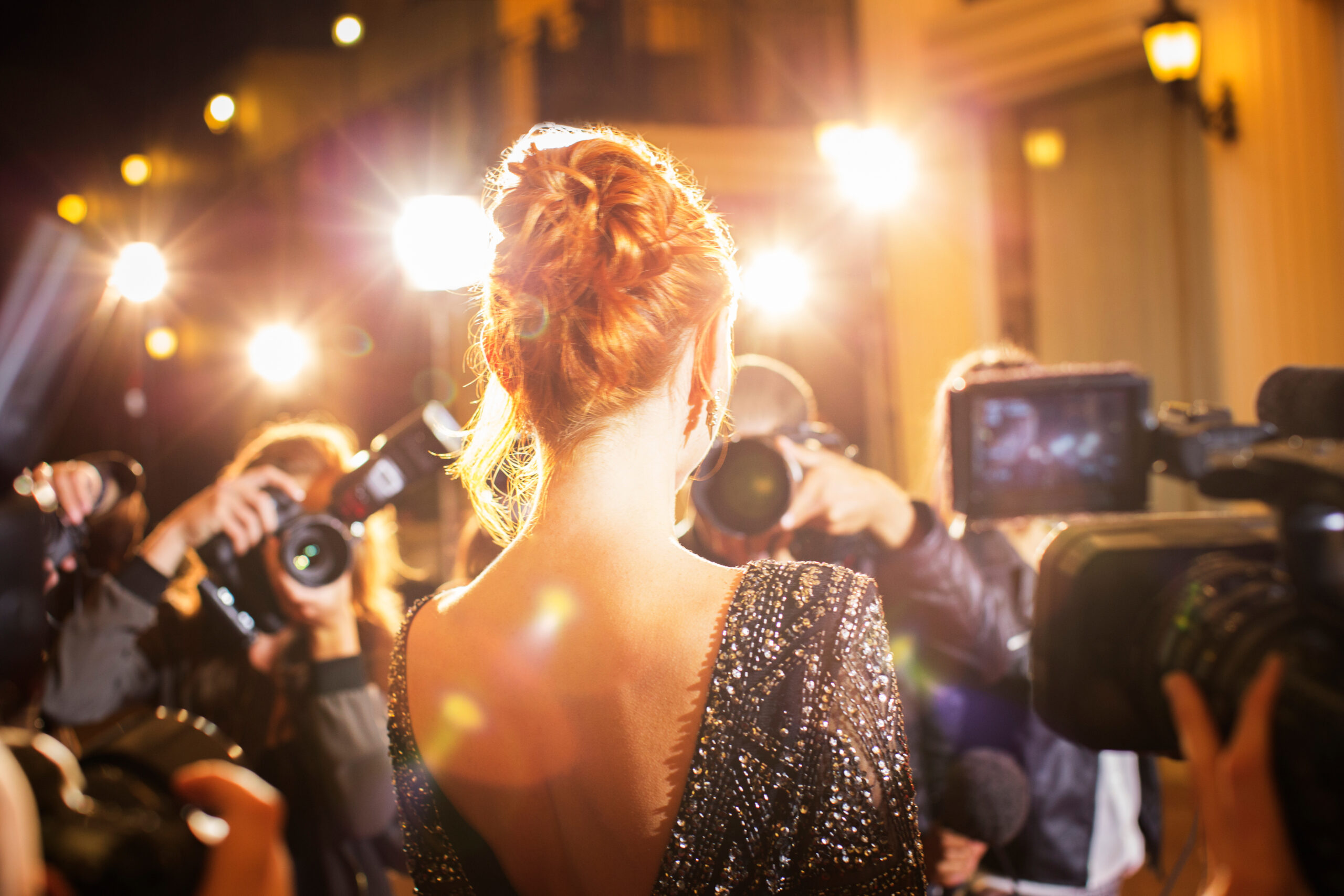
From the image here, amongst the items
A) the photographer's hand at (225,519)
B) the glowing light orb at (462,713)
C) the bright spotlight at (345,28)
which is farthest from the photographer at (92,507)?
the bright spotlight at (345,28)

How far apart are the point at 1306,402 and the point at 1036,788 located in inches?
53.9

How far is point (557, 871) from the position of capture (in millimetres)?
941

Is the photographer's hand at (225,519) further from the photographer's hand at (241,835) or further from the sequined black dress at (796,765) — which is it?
the photographer's hand at (241,835)

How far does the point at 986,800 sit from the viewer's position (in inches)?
71.4

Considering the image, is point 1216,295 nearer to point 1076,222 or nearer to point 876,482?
point 1076,222

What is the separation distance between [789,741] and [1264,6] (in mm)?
4797

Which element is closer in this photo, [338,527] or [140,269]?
[338,527]

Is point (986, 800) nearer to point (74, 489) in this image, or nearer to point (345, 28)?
point (74, 489)

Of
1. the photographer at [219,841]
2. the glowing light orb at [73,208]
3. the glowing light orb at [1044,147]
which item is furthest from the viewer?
the glowing light orb at [1044,147]

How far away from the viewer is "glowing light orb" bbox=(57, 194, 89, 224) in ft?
13.7

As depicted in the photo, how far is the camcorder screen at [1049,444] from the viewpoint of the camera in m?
1.41

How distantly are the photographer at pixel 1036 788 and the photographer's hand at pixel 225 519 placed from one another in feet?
4.33

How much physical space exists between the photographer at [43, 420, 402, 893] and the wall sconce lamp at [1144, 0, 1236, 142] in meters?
4.37

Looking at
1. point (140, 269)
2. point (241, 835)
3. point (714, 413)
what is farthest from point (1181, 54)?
point (241, 835)
